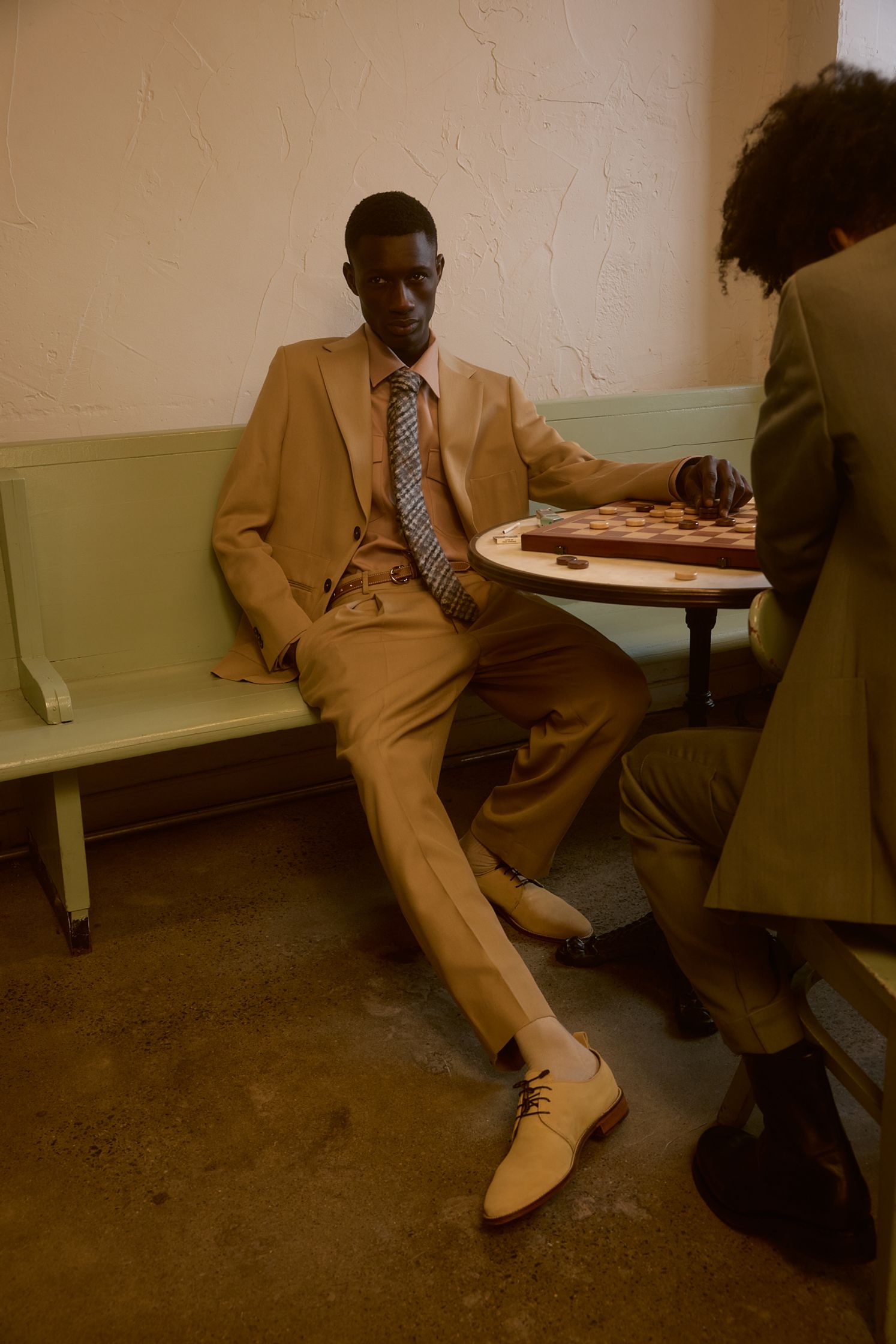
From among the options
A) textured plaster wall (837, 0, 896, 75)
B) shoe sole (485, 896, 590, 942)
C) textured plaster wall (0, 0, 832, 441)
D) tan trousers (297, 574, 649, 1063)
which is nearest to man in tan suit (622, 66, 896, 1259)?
tan trousers (297, 574, 649, 1063)

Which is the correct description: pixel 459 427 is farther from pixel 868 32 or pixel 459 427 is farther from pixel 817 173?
pixel 868 32

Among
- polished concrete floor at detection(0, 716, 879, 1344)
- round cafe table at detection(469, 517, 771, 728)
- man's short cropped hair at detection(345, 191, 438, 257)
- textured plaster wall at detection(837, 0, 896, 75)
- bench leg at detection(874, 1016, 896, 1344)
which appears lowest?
polished concrete floor at detection(0, 716, 879, 1344)

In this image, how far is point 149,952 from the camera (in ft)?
8.02

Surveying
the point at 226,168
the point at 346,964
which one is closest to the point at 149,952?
the point at 346,964

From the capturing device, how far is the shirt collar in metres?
2.60

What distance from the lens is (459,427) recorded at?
263 cm

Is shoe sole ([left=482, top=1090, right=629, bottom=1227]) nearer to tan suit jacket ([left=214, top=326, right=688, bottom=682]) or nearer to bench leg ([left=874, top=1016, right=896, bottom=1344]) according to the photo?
bench leg ([left=874, top=1016, right=896, bottom=1344])

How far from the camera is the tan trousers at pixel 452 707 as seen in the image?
6.75ft

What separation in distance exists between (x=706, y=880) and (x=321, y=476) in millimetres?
1405

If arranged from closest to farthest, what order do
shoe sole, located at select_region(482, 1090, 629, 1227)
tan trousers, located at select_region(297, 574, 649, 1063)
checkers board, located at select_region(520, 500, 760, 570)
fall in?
shoe sole, located at select_region(482, 1090, 629, 1227) → checkers board, located at select_region(520, 500, 760, 570) → tan trousers, located at select_region(297, 574, 649, 1063)

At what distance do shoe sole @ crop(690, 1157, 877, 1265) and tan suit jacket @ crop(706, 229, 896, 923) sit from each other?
0.51m

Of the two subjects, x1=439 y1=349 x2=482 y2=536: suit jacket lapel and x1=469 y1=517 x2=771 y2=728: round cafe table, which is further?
x1=439 y1=349 x2=482 y2=536: suit jacket lapel

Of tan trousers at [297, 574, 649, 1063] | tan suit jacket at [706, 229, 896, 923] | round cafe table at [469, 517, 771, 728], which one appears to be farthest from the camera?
tan trousers at [297, 574, 649, 1063]

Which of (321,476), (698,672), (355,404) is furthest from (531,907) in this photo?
(355,404)
